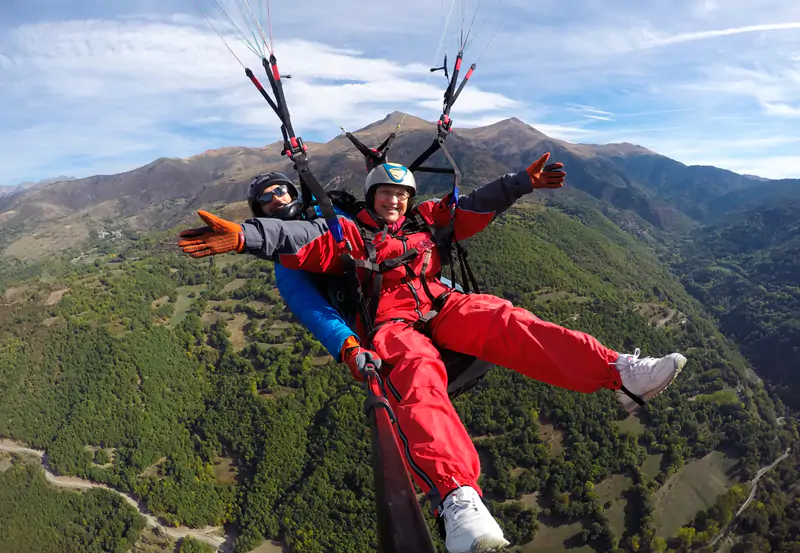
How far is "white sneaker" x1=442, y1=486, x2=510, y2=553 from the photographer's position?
1.92 metres

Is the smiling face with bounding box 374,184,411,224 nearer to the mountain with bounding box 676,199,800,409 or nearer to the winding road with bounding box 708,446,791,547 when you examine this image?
the winding road with bounding box 708,446,791,547

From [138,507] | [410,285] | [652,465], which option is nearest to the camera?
[410,285]

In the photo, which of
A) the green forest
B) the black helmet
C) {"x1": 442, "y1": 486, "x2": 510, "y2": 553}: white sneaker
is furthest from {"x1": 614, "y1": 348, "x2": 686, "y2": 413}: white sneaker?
the green forest

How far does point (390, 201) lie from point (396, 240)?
0.44 metres

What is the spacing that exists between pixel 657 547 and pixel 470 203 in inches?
2270

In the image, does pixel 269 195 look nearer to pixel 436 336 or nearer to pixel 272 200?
pixel 272 200

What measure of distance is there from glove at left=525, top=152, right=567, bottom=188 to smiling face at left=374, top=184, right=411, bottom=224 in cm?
119

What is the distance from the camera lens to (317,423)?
6272 cm

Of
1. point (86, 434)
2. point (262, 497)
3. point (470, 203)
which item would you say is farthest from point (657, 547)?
point (86, 434)

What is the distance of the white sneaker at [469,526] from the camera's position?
1925mm

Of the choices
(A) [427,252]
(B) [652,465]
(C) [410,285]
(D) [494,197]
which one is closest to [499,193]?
(D) [494,197]

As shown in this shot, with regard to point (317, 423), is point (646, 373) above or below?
above

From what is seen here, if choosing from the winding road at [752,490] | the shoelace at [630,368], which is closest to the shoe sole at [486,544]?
the shoelace at [630,368]

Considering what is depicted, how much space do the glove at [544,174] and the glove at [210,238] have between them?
265 cm
